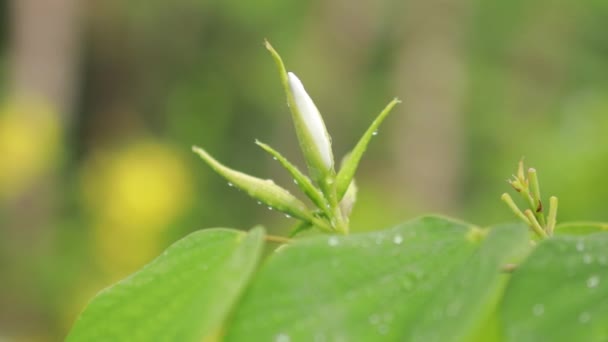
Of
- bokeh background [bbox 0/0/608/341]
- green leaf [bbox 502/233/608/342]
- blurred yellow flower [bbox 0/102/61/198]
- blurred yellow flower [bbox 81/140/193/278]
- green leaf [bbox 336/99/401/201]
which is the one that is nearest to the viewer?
green leaf [bbox 502/233/608/342]

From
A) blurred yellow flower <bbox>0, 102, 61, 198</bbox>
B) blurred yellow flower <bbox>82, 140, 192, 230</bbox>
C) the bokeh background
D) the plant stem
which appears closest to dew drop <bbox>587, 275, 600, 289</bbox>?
the plant stem

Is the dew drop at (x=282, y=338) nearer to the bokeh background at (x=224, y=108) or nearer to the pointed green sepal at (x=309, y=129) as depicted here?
the pointed green sepal at (x=309, y=129)

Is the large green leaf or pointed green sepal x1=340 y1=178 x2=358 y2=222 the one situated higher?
the large green leaf

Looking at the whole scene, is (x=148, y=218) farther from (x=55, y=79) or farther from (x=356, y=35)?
(x=356, y=35)

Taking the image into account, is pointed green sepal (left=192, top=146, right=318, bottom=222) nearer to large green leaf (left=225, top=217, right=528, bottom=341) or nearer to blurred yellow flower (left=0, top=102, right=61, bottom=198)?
large green leaf (left=225, top=217, right=528, bottom=341)

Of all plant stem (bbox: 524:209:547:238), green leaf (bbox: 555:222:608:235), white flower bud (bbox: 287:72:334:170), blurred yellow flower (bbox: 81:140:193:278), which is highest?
white flower bud (bbox: 287:72:334:170)

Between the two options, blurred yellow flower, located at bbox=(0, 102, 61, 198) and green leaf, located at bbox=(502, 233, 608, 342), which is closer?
green leaf, located at bbox=(502, 233, 608, 342)

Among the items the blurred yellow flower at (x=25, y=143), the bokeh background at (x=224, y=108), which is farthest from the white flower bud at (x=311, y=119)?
the blurred yellow flower at (x=25, y=143)
